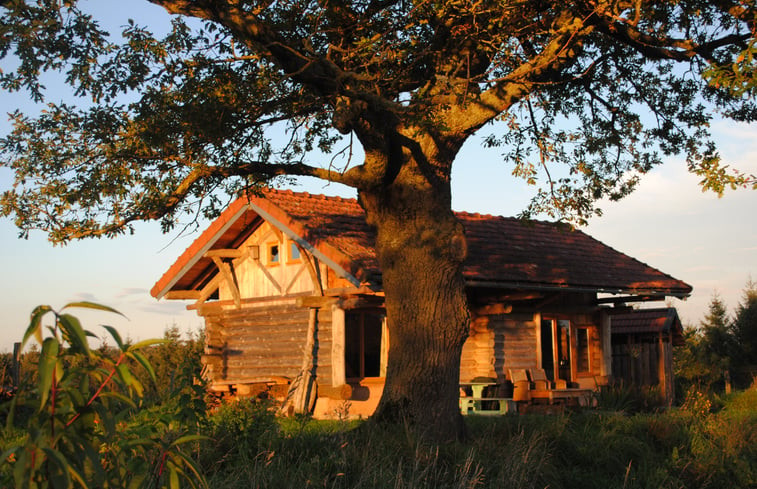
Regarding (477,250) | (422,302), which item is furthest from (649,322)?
(422,302)

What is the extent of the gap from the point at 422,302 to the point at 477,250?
29.3 ft

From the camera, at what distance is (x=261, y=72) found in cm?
1222

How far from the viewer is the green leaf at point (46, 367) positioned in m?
2.50

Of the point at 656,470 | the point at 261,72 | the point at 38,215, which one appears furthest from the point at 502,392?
the point at 38,215

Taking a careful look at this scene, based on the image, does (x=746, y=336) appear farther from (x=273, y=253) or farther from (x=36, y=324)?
(x=36, y=324)

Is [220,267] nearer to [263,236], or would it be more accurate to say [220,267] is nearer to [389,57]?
[263,236]

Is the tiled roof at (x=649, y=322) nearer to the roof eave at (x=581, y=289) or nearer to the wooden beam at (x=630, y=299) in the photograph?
the wooden beam at (x=630, y=299)

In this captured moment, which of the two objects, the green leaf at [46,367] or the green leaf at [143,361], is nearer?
the green leaf at [46,367]

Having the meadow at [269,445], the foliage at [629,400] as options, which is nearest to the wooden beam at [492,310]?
the foliage at [629,400]

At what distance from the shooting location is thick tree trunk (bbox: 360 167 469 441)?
418 inches

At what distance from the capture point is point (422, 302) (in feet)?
36.0

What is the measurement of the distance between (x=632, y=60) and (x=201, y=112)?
361 inches

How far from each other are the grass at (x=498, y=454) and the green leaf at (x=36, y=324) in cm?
414

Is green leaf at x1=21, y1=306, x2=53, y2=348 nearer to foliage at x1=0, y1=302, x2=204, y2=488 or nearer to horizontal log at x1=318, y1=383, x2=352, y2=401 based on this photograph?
foliage at x1=0, y1=302, x2=204, y2=488
